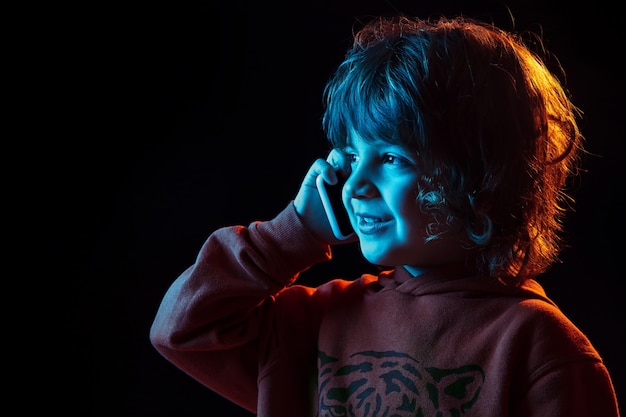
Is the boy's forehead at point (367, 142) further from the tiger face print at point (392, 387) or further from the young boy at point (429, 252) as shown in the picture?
the tiger face print at point (392, 387)

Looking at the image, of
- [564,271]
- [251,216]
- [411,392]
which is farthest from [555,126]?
[251,216]

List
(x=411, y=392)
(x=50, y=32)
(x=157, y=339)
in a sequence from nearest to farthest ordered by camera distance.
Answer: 1. (x=411, y=392)
2. (x=157, y=339)
3. (x=50, y=32)

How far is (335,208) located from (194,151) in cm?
53

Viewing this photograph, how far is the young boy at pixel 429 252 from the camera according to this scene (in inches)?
38.7

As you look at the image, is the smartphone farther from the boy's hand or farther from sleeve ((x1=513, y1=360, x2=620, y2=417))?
sleeve ((x1=513, y1=360, x2=620, y2=417))

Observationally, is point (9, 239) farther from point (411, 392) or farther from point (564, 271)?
point (564, 271)

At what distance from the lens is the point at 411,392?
100cm

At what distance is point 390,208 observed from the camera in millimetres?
1004

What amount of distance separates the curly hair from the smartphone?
0.06m

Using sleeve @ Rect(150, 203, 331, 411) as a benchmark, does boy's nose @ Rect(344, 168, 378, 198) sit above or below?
above

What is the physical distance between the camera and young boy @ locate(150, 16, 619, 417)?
3.23 ft

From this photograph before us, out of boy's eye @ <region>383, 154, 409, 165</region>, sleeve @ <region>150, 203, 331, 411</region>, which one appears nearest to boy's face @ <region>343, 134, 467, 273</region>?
boy's eye @ <region>383, 154, 409, 165</region>

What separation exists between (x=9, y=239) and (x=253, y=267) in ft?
2.00

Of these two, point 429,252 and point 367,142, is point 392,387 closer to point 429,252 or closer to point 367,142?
point 429,252
